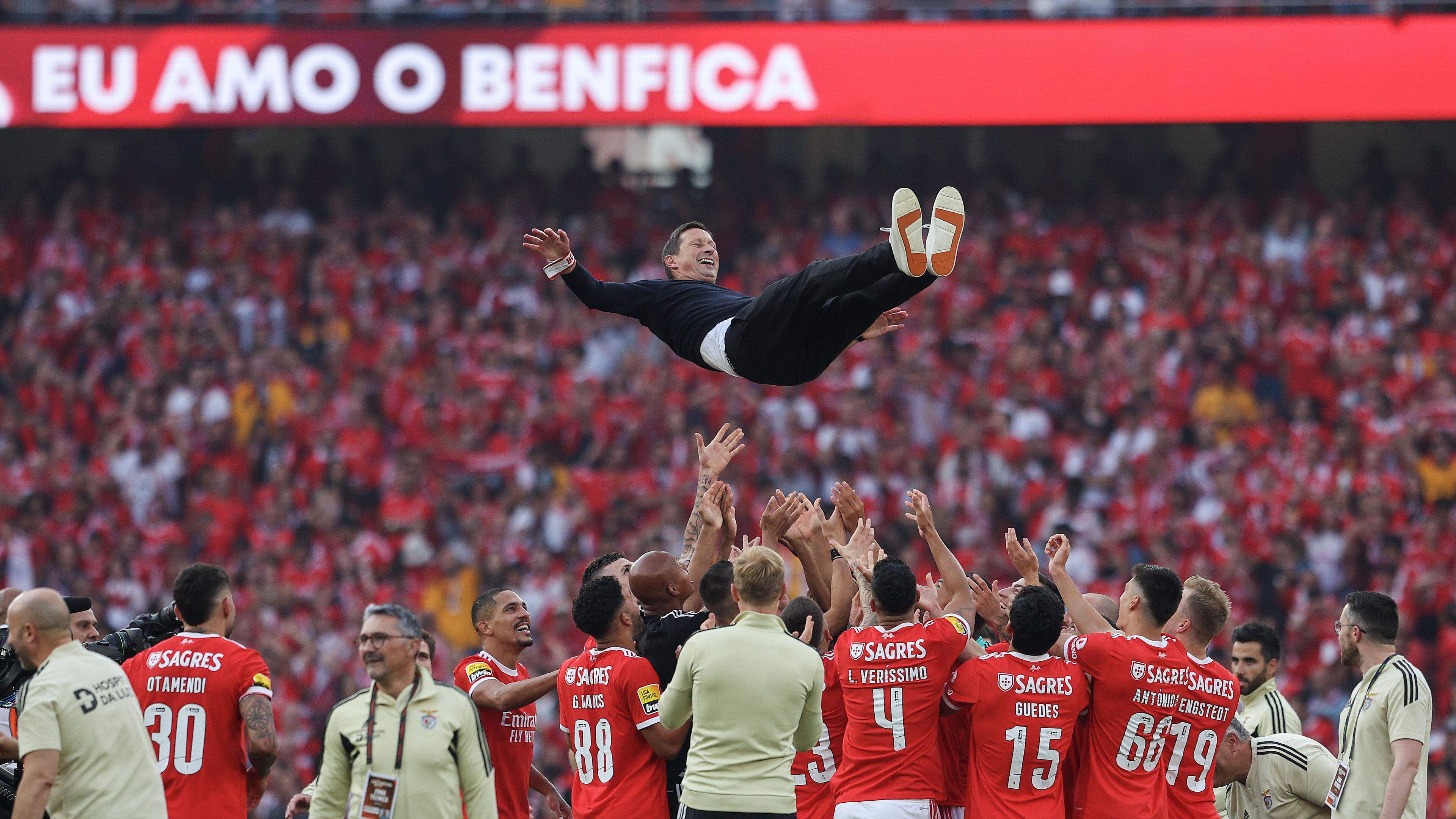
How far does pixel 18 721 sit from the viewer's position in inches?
214

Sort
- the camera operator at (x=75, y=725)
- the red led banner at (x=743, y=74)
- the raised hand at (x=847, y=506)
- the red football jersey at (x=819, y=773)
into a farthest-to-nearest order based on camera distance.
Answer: the red led banner at (x=743, y=74) → the raised hand at (x=847, y=506) → the red football jersey at (x=819, y=773) → the camera operator at (x=75, y=725)

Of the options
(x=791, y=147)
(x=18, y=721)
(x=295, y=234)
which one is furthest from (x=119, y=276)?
(x=18, y=721)

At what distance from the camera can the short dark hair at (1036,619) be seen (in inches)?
233

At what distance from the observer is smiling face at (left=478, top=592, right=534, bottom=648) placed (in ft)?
20.9

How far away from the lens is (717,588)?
246 inches

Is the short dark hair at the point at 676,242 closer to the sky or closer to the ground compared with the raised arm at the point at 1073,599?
closer to the sky

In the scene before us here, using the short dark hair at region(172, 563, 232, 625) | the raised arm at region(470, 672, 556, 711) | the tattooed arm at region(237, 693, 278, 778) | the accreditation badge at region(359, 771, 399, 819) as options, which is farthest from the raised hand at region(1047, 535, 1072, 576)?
the short dark hair at region(172, 563, 232, 625)

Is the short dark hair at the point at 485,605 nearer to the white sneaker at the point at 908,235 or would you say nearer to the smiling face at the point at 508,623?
the smiling face at the point at 508,623

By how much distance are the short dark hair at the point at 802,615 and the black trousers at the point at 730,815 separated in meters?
0.83

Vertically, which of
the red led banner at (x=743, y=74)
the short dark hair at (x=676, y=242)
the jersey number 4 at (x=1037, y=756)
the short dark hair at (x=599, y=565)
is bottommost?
the jersey number 4 at (x=1037, y=756)

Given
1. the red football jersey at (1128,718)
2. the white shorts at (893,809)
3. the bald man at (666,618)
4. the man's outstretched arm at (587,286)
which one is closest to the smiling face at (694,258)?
the man's outstretched arm at (587,286)

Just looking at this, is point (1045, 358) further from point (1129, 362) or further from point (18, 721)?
point (18, 721)

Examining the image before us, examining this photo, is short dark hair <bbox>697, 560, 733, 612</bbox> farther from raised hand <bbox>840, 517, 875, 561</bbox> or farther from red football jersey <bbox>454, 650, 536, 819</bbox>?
red football jersey <bbox>454, 650, 536, 819</bbox>

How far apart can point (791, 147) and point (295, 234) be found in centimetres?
567
